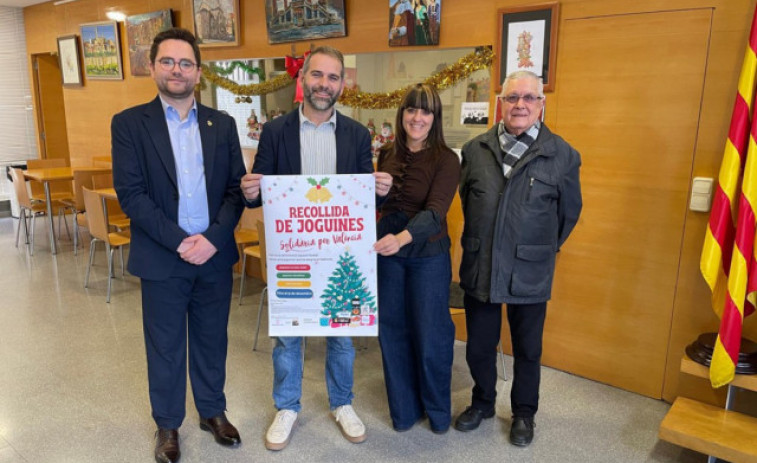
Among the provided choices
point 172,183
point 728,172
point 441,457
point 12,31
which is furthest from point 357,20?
point 12,31

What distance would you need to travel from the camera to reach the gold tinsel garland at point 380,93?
3436 mm

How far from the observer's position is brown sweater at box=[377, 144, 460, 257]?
2.36 m

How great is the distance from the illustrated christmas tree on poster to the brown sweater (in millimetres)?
228

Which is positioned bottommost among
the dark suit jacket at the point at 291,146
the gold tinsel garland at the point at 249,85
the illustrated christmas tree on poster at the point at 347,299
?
the illustrated christmas tree on poster at the point at 347,299

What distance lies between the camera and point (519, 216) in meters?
2.44

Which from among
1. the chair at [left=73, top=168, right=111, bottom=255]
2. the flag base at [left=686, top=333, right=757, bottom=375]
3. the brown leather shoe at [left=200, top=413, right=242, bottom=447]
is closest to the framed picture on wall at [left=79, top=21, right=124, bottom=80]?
the chair at [left=73, top=168, right=111, bottom=255]

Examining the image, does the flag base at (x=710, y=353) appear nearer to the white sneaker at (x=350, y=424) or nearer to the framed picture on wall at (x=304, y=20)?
the white sneaker at (x=350, y=424)

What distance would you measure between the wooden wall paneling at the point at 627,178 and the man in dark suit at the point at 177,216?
191 cm

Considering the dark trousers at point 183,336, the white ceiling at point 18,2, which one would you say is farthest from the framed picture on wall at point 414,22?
the white ceiling at point 18,2

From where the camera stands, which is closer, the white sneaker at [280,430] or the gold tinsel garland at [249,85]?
the white sneaker at [280,430]

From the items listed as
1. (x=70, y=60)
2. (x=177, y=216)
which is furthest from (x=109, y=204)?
(x=177, y=216)

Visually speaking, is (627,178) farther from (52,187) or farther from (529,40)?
(52,187)

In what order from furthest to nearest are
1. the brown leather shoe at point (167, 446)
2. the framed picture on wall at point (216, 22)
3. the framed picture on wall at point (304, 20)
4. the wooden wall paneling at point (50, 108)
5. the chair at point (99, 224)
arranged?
the wooden wall paneling at point (50, 108)
the framed picture on wall at point (216, 22)
the chair at point (99, 224)
the framed picture on wall at point (304, 20)
the brown leather shoe at point (167, 446)

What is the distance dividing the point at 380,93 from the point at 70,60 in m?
5.15
